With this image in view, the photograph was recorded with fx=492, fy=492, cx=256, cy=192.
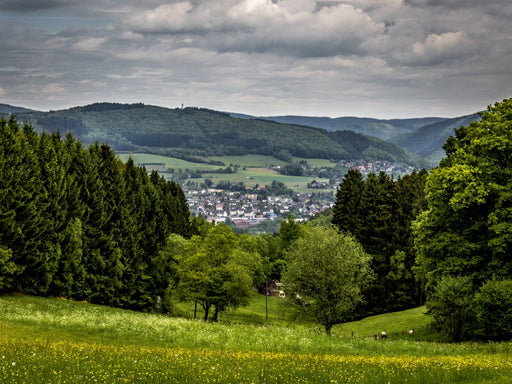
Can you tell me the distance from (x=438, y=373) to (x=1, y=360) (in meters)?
12.6

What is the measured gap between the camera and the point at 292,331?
3114cm

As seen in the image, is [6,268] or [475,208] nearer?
[475,208]

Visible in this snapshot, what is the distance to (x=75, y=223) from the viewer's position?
45844 millimetres

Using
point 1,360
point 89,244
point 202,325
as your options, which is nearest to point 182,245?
point 89,244

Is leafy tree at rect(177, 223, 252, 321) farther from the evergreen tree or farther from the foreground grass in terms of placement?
the foreground grass

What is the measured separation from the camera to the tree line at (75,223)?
39.2 meters

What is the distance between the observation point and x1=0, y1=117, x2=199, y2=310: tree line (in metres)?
39.2

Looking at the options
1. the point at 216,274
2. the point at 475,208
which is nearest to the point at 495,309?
the point at 475,208

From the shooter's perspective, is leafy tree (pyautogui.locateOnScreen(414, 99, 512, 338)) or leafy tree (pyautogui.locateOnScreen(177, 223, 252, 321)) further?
leafy tree (pyautogui.locateOnScreen(177, 223, 252, 321))

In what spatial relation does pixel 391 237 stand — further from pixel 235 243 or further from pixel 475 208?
pixel 475 208

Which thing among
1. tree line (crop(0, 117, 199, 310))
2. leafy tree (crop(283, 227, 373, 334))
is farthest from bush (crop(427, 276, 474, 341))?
tree line (crop(0, 117, 199, 310))

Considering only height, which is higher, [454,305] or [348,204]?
[348,204]

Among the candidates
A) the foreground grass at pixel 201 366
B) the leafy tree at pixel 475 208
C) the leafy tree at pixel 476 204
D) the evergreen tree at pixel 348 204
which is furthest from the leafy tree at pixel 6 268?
the evergreen tree at pixel 348 204

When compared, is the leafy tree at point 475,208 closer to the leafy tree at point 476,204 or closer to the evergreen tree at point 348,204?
the leafy tree at point 476,204
